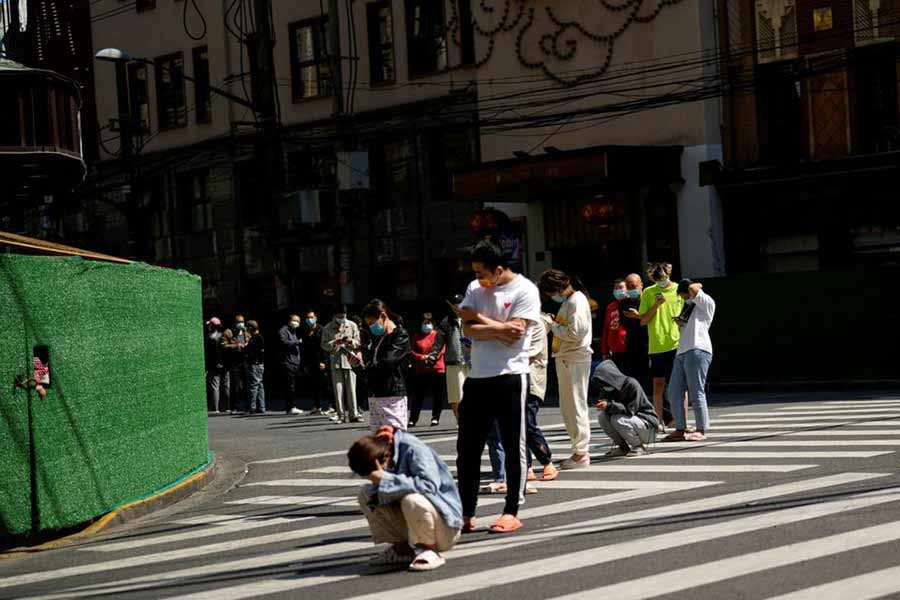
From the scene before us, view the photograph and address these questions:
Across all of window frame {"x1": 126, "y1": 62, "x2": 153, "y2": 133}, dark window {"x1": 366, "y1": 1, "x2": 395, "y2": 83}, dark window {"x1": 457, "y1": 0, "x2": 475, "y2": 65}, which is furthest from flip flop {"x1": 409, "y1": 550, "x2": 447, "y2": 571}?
window frame {"x1": 126, "y1": 62, "x2": 153, "y2": 133}

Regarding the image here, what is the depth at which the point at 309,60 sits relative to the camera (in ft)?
135

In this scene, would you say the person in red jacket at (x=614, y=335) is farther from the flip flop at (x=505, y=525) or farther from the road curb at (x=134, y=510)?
the flip flop at (x=505, y=525)

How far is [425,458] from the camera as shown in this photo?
9.56m

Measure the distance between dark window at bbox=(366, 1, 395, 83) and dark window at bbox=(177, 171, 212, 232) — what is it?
26.2ft

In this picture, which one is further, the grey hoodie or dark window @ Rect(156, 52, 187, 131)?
dark window @ Rect(156, 52, 187, 131)

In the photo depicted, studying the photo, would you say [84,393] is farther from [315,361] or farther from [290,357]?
[290,357]

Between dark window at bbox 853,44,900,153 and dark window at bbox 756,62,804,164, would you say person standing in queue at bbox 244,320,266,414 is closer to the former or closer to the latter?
dark window at bbox 756,62,804,164

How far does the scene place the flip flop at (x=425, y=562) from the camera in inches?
366

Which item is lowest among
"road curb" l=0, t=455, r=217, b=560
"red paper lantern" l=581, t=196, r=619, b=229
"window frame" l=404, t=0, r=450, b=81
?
"road curb" l=0, t=455, r=217, b=560

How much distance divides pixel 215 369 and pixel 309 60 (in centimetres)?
1075

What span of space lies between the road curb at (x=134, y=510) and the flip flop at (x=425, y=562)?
4060 mm

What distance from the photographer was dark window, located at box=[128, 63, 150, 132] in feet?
154

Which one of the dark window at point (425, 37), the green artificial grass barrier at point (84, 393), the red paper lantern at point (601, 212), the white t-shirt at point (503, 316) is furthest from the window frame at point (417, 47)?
the white t-shirt at point (503, 316)

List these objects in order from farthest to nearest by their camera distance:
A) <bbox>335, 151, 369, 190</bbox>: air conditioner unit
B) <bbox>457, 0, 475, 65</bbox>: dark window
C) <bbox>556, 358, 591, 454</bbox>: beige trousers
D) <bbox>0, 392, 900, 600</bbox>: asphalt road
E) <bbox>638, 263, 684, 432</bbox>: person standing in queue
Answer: <bbox>457, 0, 475, 65</bbox>: dark window < <bbox>335, 151, 369, 190</bbox>: air conditioner unit < <bbox>638, 263, 684, 432</bbox>: person standing in queue < <bbox>556, 358, 591, 454</bbox>: beige trousers < <bbox>0, 392, 900, 600</bbox>: asphalt road
